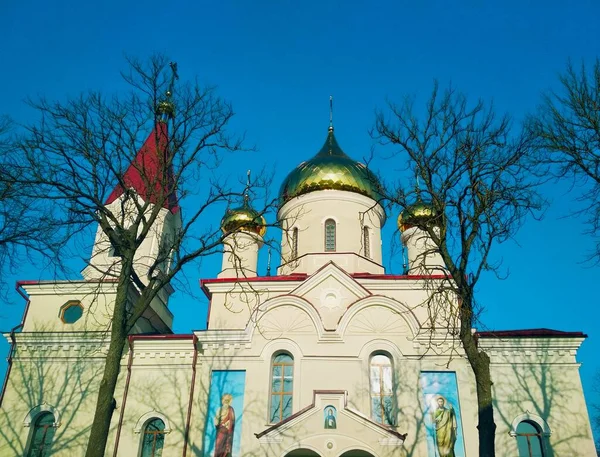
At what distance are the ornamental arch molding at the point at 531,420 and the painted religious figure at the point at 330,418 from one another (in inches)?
175

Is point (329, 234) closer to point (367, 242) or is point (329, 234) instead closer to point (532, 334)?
point (367, 242)

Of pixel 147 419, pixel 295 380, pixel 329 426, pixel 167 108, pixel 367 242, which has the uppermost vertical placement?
pixel 367 242

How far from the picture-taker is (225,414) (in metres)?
14.0

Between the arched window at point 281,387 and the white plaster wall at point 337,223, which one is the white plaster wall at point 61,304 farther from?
the white plaster wall at point 337,223

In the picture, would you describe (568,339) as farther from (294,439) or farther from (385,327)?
(294,439)

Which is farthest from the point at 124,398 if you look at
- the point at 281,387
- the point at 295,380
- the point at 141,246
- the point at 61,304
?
the point at 141,246

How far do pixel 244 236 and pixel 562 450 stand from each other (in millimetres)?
11592

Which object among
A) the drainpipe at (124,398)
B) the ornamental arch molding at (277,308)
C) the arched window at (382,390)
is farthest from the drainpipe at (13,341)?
the arched window at (382,390)

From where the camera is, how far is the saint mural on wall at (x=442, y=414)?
43.1 ft

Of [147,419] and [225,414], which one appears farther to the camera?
[147,419]

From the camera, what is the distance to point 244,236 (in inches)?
768

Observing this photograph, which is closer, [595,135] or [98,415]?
[98,415]

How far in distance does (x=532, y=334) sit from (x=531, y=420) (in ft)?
7.09

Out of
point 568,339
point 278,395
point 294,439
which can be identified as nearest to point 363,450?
point 294,439
